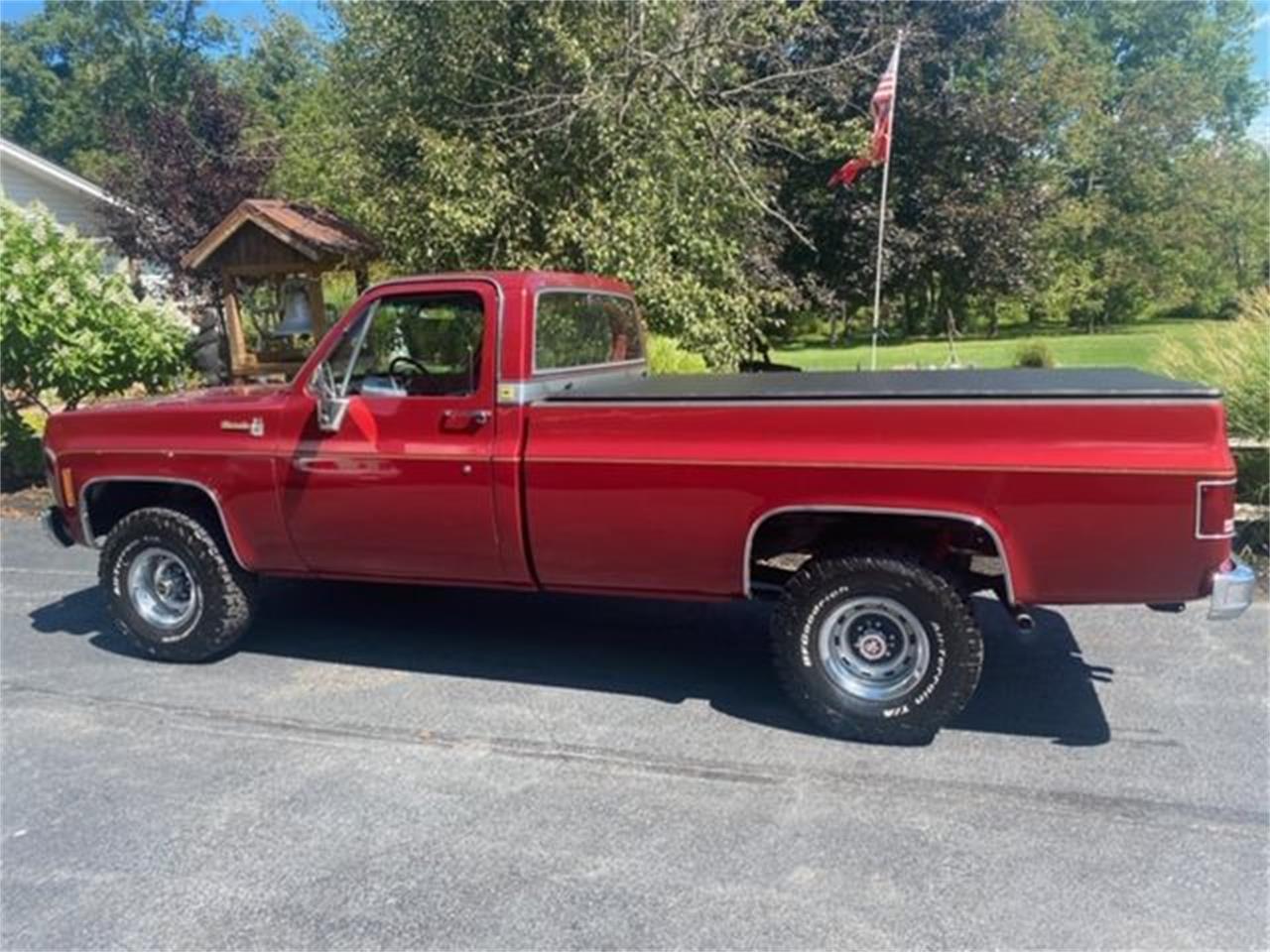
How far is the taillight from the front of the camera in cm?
344

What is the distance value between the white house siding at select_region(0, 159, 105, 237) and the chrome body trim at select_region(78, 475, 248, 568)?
1671 cm

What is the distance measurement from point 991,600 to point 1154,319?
112 feet

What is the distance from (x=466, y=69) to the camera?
9.74 m

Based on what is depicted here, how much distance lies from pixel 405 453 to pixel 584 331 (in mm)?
1204

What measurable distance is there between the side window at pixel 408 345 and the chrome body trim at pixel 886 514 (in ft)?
4.74

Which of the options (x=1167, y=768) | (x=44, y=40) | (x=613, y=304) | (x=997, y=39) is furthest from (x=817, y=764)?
(x=44, y=40)

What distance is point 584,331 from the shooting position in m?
5.10

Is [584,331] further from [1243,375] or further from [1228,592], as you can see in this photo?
[1243,375]

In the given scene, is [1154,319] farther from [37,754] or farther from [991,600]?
[37,754]

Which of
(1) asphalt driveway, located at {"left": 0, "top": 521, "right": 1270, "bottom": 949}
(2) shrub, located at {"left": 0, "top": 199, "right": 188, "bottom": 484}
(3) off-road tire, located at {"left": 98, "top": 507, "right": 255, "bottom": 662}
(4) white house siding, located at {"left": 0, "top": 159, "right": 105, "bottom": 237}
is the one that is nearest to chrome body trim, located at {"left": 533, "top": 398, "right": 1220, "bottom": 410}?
(1) asphalt driveway, located at {"left": 0, "top": 521, "right": 1270, "bottom": 949}

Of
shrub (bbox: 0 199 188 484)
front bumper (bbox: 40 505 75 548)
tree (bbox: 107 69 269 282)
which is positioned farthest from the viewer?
tree (bbox: 107 69 269 282)

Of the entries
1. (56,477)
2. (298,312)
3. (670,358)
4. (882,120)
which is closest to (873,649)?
(56,477)

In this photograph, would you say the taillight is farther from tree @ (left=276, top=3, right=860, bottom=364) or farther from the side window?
tree @ (left=276, top=3, right=860, bottom=364)

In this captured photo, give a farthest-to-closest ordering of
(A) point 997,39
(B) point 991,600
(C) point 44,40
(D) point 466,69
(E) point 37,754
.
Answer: (C) point 44,40 → (A) point 997,39 → (D) point 466,69 → (B) point 991,600 → (E) point 37,754
